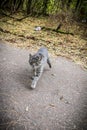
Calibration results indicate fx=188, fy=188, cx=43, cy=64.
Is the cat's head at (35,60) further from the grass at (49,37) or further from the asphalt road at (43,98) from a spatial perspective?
the grass at (49,37)

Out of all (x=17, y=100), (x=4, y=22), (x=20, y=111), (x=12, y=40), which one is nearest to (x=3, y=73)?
(x=17, y=100)

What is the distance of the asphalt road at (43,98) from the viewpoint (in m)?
3.77

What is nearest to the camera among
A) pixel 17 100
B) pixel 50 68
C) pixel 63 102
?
pixel 17 100

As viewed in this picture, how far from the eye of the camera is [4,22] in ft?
34.3

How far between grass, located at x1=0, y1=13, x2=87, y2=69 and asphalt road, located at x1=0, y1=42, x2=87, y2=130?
1.54 meters

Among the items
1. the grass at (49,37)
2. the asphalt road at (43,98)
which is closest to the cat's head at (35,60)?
the asphalt road at (43,98)

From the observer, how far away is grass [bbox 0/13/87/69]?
805 cm

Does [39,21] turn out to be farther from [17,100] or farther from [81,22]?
[17,100]

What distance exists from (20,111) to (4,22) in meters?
7.49

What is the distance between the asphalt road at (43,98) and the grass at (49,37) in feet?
5.05

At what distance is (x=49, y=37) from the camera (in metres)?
9.49

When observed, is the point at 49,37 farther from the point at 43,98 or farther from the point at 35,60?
the point at 43,98

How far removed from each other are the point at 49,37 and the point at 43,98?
17.7ft

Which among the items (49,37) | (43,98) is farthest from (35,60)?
(49,37)
